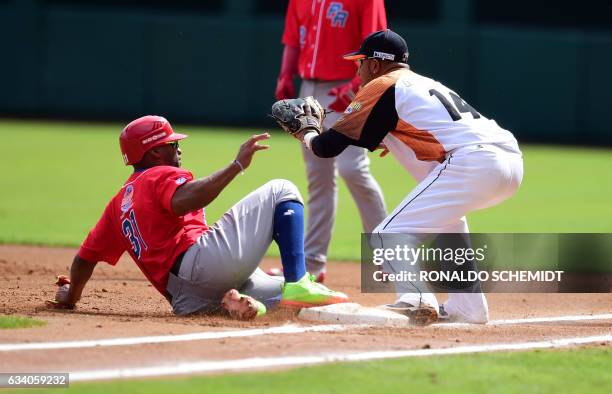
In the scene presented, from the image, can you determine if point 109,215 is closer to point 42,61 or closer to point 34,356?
point 34,356

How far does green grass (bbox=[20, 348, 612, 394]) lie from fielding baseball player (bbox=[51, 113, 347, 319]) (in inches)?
50.6

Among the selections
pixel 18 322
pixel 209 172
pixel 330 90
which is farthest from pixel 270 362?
pixel 209 172

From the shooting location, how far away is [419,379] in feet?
14.1

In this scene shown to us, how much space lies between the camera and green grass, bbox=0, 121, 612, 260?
10153 millimetres

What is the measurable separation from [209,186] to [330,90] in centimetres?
247

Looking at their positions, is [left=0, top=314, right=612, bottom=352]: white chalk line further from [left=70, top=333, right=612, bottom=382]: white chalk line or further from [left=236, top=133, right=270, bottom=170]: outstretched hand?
[left=236, top=133, right=270, bottom=170]: outstretched hand

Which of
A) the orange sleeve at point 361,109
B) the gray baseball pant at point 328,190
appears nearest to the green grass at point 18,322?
the orange sleeve at point 361,109

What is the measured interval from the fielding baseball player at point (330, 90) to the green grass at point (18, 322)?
261cm

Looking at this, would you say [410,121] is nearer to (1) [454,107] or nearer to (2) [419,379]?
(1) [454,107]

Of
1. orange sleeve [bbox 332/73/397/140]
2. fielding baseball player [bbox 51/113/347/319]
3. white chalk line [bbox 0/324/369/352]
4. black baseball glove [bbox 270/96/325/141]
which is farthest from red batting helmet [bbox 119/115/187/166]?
white chalk line [bbox 0/324/369/352]

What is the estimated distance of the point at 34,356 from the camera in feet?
14.9

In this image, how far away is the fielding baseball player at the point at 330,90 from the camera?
7449 millimetres

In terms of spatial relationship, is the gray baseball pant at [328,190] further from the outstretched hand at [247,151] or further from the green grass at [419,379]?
the green grass at [419,379]

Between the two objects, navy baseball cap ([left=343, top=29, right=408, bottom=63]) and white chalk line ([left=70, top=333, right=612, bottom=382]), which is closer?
white chalk line ([left=70, top=333, right=612, bottom=382])
